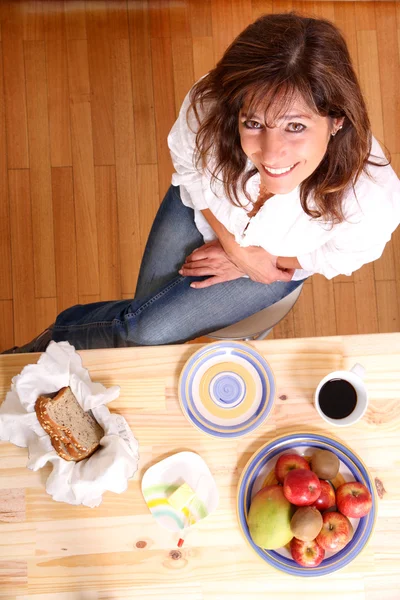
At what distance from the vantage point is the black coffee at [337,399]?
48.3 inches

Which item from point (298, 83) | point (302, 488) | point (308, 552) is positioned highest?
point (298, 83)

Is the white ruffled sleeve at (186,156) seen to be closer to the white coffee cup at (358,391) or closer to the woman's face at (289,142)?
the woman's face at (289,142)

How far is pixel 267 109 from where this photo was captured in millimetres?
1022

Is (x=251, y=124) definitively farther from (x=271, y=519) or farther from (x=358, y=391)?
(x=271, y=519)

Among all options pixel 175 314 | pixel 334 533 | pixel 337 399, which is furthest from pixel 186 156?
pixel 334 533

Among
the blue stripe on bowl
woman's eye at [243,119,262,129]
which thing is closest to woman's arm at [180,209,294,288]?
the blue stripe on bowl

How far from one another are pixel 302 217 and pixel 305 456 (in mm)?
506

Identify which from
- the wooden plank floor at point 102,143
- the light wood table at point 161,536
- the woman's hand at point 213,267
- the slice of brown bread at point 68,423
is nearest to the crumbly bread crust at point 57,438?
the slice of brown bread at point 68,423

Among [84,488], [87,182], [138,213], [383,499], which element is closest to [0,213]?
[87,182]

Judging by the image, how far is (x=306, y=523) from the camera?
3.58 ft

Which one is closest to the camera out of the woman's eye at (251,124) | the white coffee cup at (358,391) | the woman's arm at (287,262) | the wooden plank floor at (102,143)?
the woman's eye at (251,124)

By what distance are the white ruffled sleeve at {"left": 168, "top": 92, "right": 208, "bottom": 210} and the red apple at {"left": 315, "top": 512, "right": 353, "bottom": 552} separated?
760 mm

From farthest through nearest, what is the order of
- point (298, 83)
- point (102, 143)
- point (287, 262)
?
1. point (102, 143)
2. point (287, 262)
3. point (298, 83)

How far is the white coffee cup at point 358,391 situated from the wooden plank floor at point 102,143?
3.28 ft
